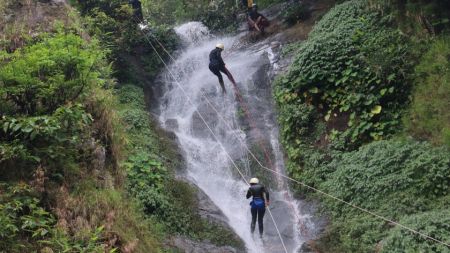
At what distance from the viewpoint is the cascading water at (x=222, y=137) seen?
11219 millimetres

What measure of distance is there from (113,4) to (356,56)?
32.9 feet

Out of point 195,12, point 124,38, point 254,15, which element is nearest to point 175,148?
point 124,38

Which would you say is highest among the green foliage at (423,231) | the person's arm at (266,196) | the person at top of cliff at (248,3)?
the person at top of cliff at (248,3)

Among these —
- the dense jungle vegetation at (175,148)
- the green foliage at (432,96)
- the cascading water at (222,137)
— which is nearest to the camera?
the dense jungle vegetation at (175,148)

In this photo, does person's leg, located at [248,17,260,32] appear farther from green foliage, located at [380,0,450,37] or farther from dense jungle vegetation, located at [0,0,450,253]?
green foliage, located at [380,0,450,37]

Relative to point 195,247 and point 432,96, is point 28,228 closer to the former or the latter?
point 195,247

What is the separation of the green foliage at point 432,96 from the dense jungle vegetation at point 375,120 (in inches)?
0.9

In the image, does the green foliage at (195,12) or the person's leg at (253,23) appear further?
the green foliage at (195,12)

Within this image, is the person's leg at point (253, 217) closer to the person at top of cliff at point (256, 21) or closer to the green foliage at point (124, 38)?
the green foliage at point (124, 38)

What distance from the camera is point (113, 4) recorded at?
59.9 feet

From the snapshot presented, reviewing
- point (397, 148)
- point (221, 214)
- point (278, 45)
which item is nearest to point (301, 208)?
point (221, 214)

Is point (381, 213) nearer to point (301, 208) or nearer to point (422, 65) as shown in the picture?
point (301, 208)

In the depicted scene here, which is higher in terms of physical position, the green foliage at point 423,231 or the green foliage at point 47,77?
the green foliage at point 47,77

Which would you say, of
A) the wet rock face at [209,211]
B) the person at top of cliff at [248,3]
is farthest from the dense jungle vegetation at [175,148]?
the person at top of cliff at [248,3]
